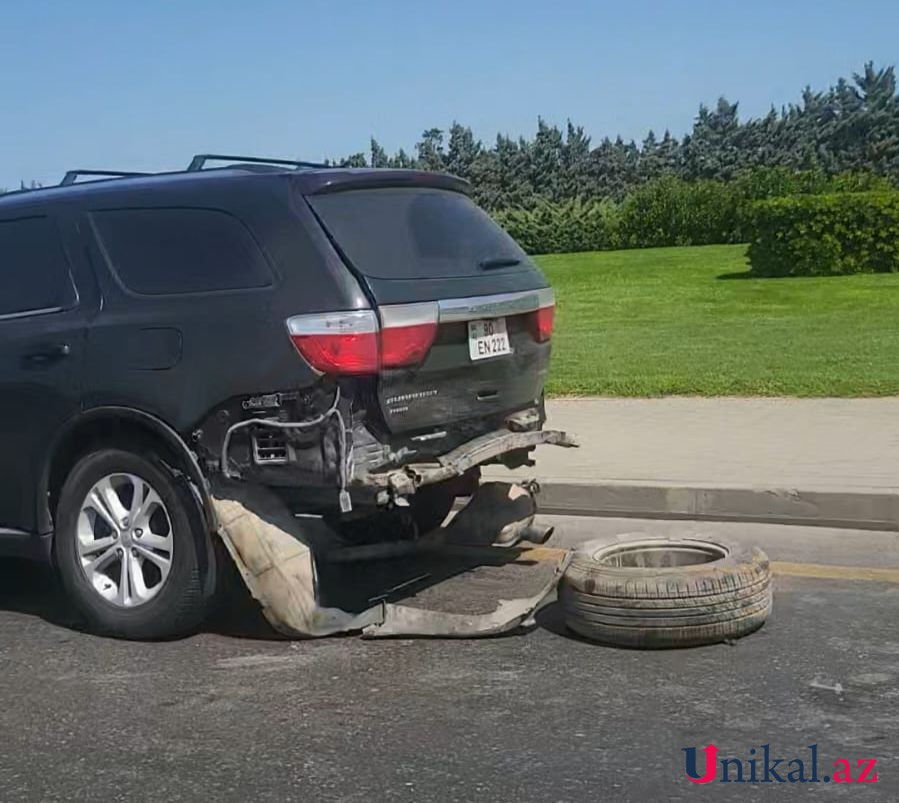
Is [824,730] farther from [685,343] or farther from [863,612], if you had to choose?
[685,343]

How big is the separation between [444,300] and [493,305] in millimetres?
346

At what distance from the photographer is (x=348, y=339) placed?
16.6 ft

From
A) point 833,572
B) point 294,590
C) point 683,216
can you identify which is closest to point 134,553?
point 294,590

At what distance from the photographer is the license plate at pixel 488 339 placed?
5551 millimetres

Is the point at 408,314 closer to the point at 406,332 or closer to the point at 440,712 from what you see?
the point at 406,332

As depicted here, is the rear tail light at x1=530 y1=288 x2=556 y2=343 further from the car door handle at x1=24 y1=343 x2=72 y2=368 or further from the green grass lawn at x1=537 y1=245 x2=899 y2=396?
the green grass lawn at x1=537 y1=245 x2=899 y2=396

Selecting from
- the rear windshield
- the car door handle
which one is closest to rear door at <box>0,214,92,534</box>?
the car door handle

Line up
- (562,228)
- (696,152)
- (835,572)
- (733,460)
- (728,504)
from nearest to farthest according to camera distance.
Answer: (835,572), (728,504), (733,460), (562,228), (696,152)

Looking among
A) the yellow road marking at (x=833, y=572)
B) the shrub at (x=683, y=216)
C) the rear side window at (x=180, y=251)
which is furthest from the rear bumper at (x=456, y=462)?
the shrub at (x=683, y=216)

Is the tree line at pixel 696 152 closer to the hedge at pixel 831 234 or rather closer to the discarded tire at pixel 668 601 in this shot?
the hedge at pixel 831 234

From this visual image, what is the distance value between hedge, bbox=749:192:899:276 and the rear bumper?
1902 centimetres

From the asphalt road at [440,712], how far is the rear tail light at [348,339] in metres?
1.19

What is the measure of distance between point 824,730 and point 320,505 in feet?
7.05

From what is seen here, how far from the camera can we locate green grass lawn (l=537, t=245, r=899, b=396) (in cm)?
1169
